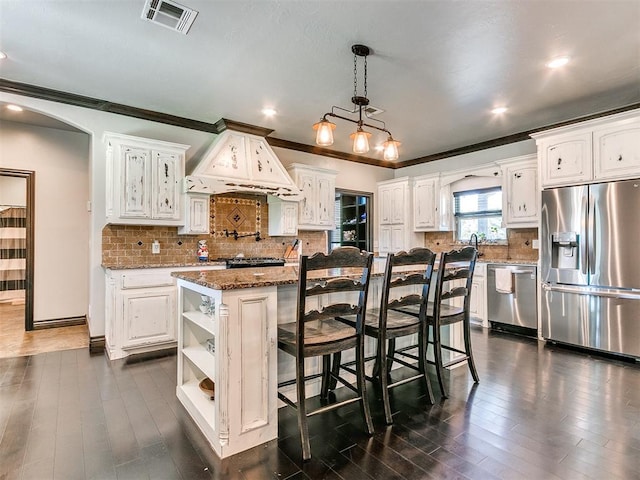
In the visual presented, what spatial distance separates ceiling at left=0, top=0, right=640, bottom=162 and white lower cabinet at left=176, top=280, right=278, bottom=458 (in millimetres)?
1947

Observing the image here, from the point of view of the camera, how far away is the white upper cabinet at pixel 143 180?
377 centimetres

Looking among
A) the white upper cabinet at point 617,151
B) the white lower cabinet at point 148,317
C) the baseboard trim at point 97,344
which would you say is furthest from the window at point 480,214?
the baseboard trim at point 97,344

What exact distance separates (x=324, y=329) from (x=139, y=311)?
2.42 m

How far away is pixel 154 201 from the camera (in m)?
3.99

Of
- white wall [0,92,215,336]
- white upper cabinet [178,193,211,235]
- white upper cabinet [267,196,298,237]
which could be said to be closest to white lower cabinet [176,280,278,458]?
white upper cabinet [178,193,211,235]

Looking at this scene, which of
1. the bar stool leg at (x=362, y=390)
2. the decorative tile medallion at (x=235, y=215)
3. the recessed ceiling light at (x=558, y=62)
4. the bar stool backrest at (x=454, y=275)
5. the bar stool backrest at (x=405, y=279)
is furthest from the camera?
the decorative tile medallion at (x=235, y=215)

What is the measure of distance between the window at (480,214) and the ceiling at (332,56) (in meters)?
1.36

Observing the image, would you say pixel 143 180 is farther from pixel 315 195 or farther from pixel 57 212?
pixel 315 195

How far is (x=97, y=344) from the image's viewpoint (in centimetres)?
382

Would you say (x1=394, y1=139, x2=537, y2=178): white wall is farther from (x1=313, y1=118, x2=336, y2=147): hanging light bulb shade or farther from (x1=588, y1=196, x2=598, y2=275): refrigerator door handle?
(x1=313, y1=118, x2=336, y2=147): hanging light bulb shade

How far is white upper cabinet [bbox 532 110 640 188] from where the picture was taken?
139 inches

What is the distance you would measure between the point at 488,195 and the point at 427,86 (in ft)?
8.66

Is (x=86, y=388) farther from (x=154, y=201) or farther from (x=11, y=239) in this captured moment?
(x=11, y=239)

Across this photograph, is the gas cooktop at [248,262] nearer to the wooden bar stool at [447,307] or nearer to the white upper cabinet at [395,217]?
the wooden bar stool at [447,307]
